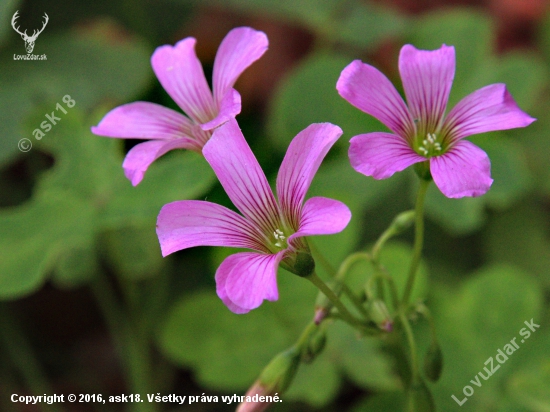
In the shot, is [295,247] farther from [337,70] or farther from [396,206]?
[337,70]

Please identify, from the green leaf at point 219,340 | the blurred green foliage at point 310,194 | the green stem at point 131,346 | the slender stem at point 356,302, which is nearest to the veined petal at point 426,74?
the slender stem at point 356,302

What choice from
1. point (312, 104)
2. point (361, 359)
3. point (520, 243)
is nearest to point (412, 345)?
point (361, 359)

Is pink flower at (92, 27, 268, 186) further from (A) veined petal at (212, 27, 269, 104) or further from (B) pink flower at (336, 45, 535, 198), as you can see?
(B) pink flower at (336, 45, 535, 198)

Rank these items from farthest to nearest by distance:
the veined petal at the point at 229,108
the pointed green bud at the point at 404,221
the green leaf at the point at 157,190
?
the green leaf at the point at 157,190, the pointed green bud at the point at 404,221, the veined petal at the point at 229,108

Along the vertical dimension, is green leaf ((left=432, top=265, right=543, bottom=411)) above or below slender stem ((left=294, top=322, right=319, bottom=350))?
below

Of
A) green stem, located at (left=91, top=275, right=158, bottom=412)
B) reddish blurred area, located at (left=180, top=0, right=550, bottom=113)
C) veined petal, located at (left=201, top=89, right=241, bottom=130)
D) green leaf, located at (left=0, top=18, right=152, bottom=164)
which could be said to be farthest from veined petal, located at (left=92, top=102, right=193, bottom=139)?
reddish blurred area, located at (left=180, top=0, right=550, bottom=113)

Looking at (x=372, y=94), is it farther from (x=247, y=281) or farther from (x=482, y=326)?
(x=482, y=326)

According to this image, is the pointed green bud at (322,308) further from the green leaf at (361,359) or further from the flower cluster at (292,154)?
the green leaf at (361,359)
